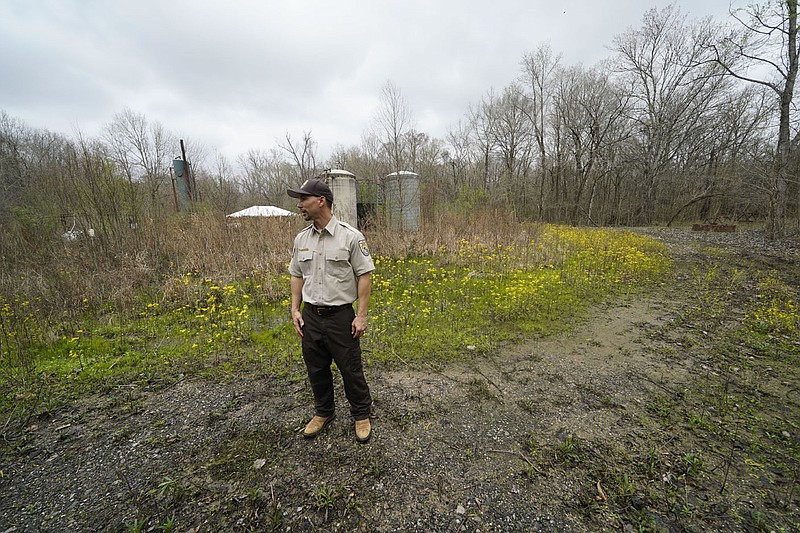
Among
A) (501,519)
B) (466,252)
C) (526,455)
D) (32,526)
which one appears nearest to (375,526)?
(501,519)

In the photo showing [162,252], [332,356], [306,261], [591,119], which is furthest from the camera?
[591,119]

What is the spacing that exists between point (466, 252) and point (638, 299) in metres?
4.13

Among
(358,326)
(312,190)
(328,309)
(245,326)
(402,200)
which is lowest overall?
(245,326)

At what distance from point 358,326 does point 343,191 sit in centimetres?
993

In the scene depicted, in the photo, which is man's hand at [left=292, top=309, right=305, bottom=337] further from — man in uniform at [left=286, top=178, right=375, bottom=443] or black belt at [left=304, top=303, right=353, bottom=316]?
black belt at [left=304, top=303, right=353, bottom=316]

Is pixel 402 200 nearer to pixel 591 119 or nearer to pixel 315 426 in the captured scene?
pixel 315 426

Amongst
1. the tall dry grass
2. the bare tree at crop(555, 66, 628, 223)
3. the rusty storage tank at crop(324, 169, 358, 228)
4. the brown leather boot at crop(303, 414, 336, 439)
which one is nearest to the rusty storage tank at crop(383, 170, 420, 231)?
the tall dry grass

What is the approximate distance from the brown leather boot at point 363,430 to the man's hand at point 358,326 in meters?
0.83

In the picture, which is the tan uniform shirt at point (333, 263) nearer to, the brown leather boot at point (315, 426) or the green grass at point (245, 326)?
the brown leather boot at point (315, 426)

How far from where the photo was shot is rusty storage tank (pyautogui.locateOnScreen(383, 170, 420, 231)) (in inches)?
420

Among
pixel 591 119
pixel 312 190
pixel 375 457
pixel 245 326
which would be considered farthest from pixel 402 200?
pixel 591 119

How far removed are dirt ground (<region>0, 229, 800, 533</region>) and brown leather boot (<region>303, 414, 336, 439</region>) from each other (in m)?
0.07

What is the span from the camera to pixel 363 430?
8.43 ft

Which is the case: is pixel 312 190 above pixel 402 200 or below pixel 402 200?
below
